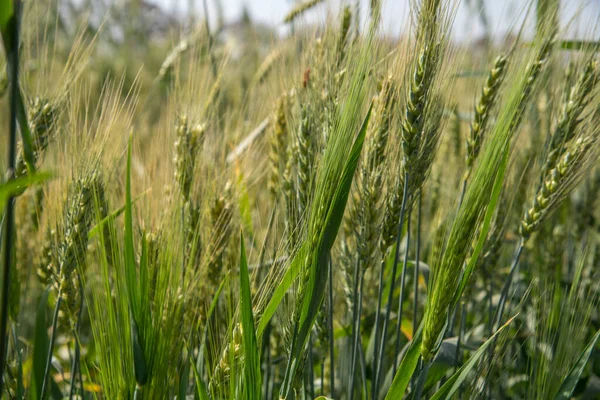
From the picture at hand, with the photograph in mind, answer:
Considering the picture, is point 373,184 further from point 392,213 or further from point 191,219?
point 191,219

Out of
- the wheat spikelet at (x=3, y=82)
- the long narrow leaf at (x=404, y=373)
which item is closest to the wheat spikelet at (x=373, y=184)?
the long narrow leaf at (x=404, y=373)

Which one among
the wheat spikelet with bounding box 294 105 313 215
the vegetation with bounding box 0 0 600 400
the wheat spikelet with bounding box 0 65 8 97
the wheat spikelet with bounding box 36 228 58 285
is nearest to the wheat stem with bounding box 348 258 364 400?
the vegetation with bounding box 0 0 600 400

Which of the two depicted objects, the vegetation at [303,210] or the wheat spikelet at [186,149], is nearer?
the vegetation at [303,210]

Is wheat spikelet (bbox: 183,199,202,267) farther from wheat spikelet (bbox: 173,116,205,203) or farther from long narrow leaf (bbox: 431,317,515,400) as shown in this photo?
long narrow leaf (bbox: 431,317,515,400)

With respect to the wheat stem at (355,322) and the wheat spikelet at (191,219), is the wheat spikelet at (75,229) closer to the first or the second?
the wheat spikelet at (191,219)

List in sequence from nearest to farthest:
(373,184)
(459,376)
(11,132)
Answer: (11,132), (459,376), (373,184)

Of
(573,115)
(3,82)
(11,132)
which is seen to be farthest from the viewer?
(3,82)

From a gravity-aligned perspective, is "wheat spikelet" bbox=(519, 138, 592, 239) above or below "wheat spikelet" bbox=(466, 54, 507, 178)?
below

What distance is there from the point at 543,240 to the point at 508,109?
0.95 m

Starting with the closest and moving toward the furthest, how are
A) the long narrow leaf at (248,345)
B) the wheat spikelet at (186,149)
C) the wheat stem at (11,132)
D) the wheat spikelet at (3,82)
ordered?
the wheat stem at (11,132)
the long narrow leaf at (248,345)
the wheat spikelet at (186,149)
the wheat spikelet at (3,82)

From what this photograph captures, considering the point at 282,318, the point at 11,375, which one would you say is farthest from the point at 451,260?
the point at 11,375

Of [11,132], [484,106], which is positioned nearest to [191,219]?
[11,132]

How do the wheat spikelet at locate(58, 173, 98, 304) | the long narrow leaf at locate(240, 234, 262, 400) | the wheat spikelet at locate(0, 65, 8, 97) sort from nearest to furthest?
the long narrow leaf at locate(240, 234, 262, 400)
the wheat spikelet at locate(58, 173, 98, 304)
the wheat spikelet at locate(0, 65, 8, 97)

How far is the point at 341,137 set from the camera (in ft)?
2.39
